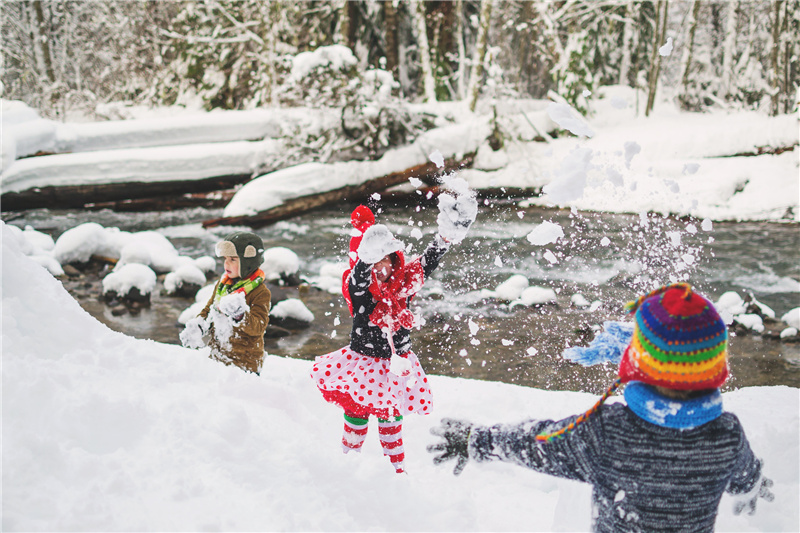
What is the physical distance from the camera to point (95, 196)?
38.4 feet

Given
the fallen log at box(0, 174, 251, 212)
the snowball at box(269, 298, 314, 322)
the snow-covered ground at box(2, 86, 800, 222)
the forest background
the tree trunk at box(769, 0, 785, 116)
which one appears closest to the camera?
the snowball at box(269, 298, 314, 322)

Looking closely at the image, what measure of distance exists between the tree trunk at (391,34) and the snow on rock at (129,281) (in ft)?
37.8

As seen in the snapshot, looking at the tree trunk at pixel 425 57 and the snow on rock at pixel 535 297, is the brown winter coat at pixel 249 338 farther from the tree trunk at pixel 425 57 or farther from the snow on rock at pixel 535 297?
the tree trunk at pixel 425 57

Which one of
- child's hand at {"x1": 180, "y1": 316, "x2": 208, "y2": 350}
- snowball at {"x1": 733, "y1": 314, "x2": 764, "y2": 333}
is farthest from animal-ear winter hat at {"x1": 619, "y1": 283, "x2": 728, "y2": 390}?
snowball at {"x1": 733, "y1": 314, "x2": 764, "y2": 333}

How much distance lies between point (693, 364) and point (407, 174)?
1065 cm

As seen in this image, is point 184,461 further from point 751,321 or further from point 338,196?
point 338,196

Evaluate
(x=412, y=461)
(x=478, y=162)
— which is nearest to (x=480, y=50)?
(x=478, y=162)

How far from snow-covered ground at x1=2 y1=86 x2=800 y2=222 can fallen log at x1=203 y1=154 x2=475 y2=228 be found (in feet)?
0.44

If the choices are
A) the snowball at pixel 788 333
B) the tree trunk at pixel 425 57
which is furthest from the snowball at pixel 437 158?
the tree trunk at pixel 425 57

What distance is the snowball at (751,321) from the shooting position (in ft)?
19.8

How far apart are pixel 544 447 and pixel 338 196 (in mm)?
Answer: 10231

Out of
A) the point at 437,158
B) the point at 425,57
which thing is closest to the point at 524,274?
the point at 437,158

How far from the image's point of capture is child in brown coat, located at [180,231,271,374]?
10.7 ft

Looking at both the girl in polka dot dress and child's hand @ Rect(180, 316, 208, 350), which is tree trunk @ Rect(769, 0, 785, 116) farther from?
child's hand @ Rect(180, 316, 208, 350)
